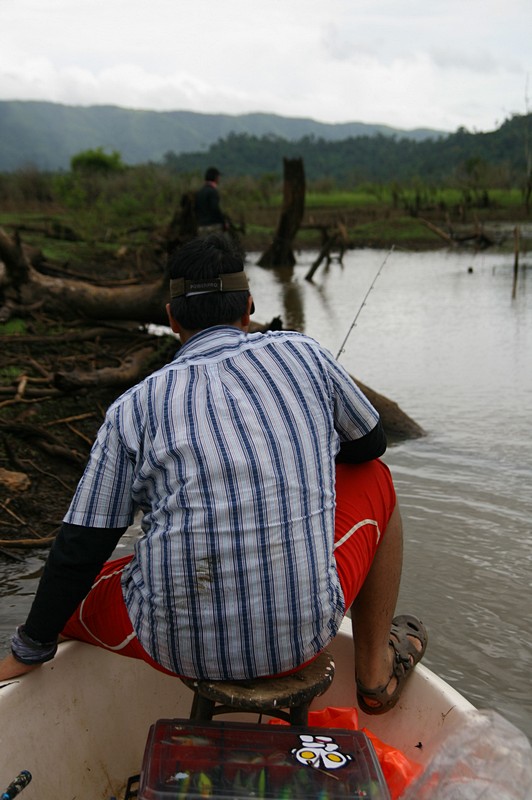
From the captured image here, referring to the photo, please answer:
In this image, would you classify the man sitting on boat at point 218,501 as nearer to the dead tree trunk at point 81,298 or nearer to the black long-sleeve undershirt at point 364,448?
the black long-sleeve undershirt at point 364,448

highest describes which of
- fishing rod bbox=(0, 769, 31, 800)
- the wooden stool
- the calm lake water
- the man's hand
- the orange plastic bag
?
the wooden stool

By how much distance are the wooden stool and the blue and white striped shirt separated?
0.09ft

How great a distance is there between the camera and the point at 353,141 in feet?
A: 292

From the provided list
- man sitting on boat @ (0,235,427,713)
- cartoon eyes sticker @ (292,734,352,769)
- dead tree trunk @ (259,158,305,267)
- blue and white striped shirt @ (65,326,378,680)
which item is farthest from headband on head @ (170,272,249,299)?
dead tree trunk @ (259,158,305,267)

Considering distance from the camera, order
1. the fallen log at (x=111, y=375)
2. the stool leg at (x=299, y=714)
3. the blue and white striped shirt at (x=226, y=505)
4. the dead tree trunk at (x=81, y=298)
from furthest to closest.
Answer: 1. the dead tree trunk at (x=81, y=298)
2. the fallen log at (x=111, y=375)
3. the stool leg at (x=299, y=714)
4. the blue and white striped shirt at (x=226, y=505)

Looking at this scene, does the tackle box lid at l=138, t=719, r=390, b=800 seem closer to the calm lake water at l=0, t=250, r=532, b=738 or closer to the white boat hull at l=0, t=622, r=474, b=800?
the white boat hull at l=0, t=622, r=474, b=800

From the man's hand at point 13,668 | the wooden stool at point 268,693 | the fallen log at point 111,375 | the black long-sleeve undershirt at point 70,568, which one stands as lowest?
the fallen log at point 111,375

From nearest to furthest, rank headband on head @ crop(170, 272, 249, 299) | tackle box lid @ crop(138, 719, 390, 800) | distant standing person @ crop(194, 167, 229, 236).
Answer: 1. tackle box lid @ crop(138, 719, 390, 800)
2. headband on head @ crop(170, 272, 249, 299)
3. distant standing person @ crop(194, 167, 229, 236)

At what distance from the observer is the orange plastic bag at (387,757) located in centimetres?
185

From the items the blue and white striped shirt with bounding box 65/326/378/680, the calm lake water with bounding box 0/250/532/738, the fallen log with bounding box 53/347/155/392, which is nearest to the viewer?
the blue and white striped shirt with bounding box 65/326/378/680

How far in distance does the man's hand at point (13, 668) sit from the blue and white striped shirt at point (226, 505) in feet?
1.14

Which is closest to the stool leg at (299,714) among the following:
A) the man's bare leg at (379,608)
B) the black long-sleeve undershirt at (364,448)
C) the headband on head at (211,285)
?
the man's bare leg at (379,608)

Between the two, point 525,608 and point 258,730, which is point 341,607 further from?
point 525,608

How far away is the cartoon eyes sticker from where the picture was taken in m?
1.58
